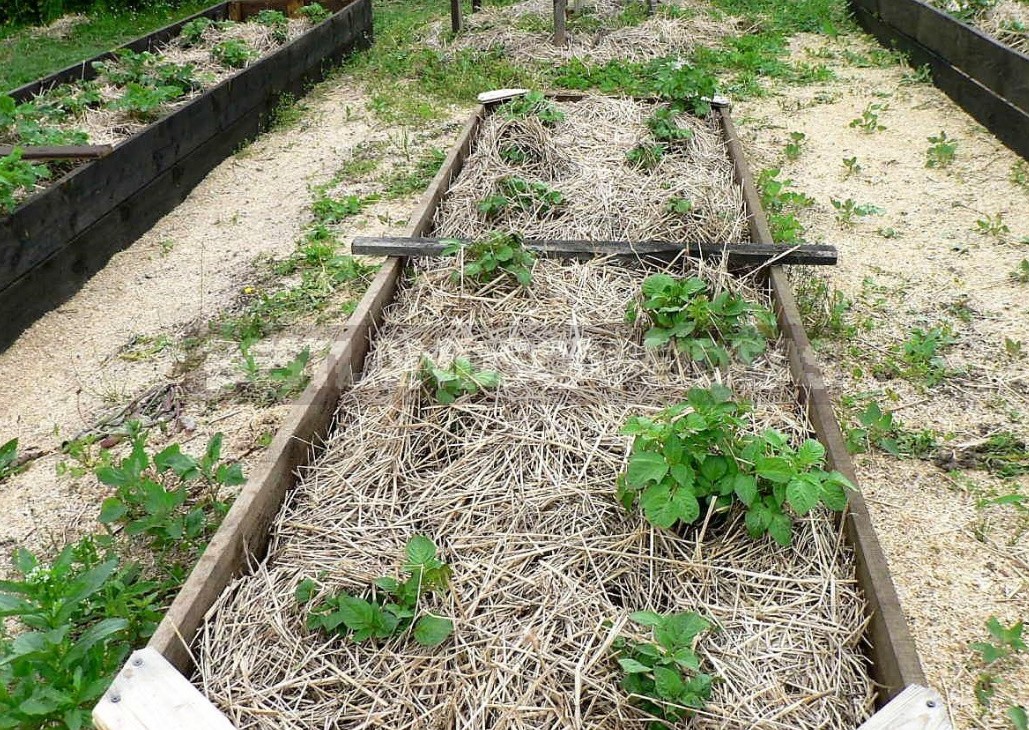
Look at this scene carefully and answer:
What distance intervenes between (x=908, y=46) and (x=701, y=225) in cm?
529

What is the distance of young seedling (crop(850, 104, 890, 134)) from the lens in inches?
231

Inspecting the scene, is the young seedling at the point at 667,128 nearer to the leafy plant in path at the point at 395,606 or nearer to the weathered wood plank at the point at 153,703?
the leafy plant in path at the point at 395,606

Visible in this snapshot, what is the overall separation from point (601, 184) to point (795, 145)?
219cm

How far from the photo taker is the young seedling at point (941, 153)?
17.2ft

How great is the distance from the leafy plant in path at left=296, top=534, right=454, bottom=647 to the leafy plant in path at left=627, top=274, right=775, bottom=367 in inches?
48.6

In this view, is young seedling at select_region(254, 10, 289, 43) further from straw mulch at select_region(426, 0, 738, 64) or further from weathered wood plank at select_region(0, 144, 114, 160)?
weathered wood plank at select_region(0, 144, 114, 160)

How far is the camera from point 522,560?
2016 millimetres

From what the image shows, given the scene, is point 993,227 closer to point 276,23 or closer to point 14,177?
point 14,177

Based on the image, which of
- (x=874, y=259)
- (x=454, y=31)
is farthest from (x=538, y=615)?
(x=454, y=31)

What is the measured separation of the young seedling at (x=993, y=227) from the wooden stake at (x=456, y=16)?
609 centimetres

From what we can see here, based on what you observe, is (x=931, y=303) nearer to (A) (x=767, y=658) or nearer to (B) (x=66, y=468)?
(A) (x=767, y=658)

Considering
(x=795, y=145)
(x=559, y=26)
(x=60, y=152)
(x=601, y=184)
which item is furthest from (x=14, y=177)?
(x=559, y=26)

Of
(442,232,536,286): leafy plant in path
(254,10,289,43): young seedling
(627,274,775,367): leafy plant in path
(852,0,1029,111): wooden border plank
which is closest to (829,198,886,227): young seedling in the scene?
(852,0,1029,111): wooden border plank

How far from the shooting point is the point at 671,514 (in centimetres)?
193
